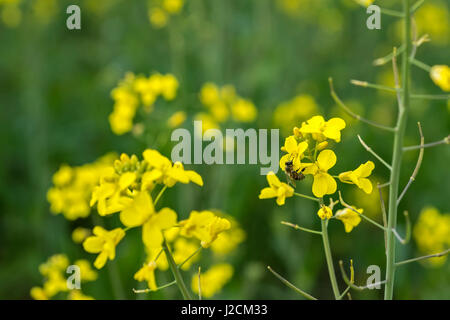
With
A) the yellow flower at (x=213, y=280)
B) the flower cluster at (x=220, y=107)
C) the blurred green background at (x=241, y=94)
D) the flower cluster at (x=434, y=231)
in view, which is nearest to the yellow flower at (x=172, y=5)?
the blurred green background at (x=241, y=94)

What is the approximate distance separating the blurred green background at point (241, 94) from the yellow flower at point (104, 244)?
30.4 inches

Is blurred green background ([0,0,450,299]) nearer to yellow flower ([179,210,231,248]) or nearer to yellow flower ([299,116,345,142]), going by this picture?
yellow flower ([179,210,231,248])

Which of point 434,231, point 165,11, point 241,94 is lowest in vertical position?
point 434,231

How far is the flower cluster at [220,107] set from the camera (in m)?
2.44

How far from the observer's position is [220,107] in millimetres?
2439

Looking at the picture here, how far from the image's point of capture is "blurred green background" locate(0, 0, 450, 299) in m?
2.62

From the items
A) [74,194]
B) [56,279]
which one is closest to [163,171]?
[56,279]

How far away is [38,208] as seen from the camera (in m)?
2.93

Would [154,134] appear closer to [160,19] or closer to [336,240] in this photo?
[160,19]

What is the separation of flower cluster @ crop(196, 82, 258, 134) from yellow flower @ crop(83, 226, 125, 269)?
138 centimetres

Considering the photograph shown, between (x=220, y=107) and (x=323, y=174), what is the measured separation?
1.36m

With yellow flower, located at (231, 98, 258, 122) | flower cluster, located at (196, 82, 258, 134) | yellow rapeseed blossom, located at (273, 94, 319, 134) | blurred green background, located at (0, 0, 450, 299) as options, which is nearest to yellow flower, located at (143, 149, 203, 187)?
blurred green background, located at (0, 0, 450, 299)

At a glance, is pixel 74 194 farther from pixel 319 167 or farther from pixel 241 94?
pixel 241 94

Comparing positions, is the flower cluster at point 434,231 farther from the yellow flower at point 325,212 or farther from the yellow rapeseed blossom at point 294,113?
the yellow flower at point 325,212
